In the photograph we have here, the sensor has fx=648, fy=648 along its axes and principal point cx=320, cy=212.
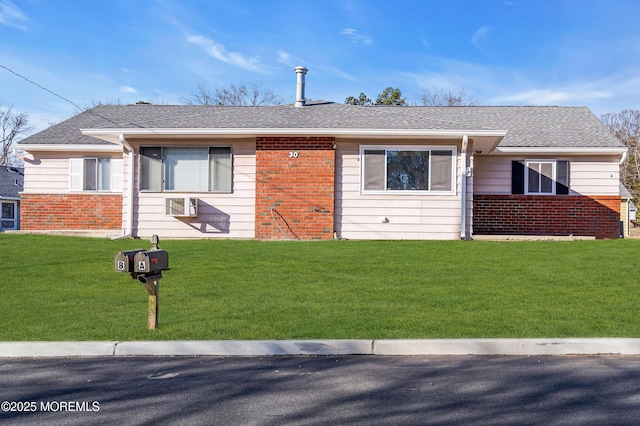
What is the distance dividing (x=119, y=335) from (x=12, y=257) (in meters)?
6.82

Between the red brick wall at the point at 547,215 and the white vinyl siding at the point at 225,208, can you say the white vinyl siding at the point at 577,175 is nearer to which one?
the red brick wall at the point at 547,215

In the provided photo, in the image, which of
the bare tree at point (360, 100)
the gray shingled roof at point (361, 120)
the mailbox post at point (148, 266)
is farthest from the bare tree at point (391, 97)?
the mailbox post at point (148, 266)

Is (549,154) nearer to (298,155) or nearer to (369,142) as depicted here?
(369,142)

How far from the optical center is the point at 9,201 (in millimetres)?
40531

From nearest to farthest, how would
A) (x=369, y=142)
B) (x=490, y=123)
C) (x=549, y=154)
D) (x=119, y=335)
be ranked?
(x=119, y=335)
(x=369, y=142)
(x=549, y=154)
(x=490, y=123)

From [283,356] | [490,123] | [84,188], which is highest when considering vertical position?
[490,123]

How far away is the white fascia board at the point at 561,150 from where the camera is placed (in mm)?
17702

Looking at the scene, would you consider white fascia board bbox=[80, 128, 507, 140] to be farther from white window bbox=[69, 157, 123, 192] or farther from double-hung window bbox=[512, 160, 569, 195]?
white window bbox=[69, 157, 123, 192]

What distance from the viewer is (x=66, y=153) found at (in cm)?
1977

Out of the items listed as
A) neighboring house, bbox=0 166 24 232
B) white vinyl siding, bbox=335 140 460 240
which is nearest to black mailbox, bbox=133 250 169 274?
white vinyl siding, bbox=335 140 460 240

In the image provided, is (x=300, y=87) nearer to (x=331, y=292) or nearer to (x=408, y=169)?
(x=408, y=169)

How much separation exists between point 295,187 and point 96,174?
7.08 meters

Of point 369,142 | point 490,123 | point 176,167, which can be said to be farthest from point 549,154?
point 176,167

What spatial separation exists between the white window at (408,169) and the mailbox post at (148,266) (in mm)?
9555
